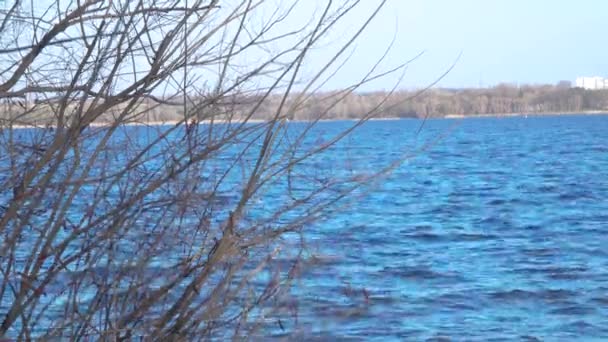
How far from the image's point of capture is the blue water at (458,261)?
623 cm

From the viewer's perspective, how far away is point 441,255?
16734mm

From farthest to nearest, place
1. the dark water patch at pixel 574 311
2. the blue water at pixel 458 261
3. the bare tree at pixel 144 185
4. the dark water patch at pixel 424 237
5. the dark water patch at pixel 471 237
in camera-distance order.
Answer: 1. the dark water patch at pixel 471 237
2. the dark water patch at pixel 424 237
3. the dark water patch at pixel 574 311
4. the blue water at pixel 458 261
5. the bare tree at pixel 144 185

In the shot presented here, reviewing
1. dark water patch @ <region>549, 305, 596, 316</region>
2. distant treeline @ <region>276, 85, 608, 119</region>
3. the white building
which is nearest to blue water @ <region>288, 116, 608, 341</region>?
dark water patch @ <region>549, 305, 596, 316</region>

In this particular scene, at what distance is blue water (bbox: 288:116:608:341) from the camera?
6230 mm

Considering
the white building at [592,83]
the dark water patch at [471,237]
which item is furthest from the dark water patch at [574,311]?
the white building at [592,83]

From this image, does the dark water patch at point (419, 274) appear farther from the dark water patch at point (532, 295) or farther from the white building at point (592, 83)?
the white building at point (592, 83)

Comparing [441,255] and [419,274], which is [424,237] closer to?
[441,255]

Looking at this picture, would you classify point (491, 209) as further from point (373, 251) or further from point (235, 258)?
point (235, 258)

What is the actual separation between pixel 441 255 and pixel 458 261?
17.2 inches

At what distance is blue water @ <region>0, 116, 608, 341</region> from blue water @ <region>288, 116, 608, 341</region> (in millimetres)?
23

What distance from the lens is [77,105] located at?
→ 13.5ft

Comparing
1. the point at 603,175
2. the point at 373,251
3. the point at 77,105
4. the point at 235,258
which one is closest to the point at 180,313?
the point at 235,258

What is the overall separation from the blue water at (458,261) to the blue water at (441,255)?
0.08 feet

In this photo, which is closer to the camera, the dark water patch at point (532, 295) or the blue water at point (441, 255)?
the blue water at point (441, 255)
